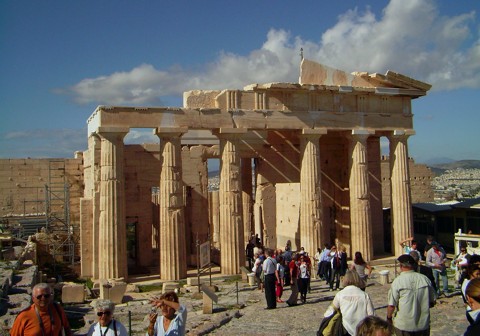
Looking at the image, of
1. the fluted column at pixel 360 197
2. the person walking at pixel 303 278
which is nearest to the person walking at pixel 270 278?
the person walking at pixel 303 278

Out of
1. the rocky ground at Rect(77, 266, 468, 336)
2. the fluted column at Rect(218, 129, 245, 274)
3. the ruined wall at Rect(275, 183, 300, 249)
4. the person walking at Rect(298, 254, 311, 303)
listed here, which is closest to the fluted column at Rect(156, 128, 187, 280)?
the fluted column at Rect(218, 129, 245, 274)

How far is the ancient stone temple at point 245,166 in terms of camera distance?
18.9m

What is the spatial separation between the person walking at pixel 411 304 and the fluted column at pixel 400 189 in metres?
16.9

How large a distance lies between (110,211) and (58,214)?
22.3 ft

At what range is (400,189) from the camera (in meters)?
23.2

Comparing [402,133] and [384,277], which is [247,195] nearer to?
[402,133]

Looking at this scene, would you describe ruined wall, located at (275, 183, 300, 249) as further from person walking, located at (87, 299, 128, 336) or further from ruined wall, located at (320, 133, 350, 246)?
person walking, located at (87, 299, 128, 336)

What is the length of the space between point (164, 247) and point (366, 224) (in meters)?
8.97

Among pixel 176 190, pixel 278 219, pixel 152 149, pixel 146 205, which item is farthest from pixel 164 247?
pixel 278 219

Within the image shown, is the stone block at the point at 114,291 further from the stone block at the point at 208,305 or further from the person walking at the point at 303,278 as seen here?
the person walking at the point at 303,278

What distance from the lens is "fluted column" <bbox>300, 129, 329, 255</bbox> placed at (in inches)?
849

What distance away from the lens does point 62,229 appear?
74.1ft

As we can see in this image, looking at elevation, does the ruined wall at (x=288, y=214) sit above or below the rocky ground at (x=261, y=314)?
above

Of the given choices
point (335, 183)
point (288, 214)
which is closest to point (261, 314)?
point (335, 183)
